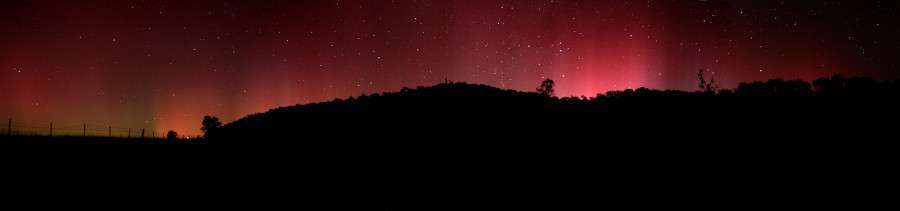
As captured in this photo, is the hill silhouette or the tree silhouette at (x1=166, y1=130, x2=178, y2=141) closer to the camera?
the hill silhouette

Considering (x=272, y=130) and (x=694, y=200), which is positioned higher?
(x=272, y=130)

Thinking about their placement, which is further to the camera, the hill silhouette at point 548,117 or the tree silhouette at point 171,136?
the tree silhouette at point 171,136

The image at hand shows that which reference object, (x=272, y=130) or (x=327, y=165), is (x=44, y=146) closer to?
(x=272, y=130)

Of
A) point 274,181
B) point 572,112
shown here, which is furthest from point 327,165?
point 572,112

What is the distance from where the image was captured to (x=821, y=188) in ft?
42.1

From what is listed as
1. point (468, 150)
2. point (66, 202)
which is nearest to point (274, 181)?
point (66, 202)

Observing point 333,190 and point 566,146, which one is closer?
point 333,190

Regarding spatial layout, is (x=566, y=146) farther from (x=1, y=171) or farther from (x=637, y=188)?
(x=1, y=171)

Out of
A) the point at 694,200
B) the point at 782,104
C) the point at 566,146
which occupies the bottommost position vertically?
the point at 694,200

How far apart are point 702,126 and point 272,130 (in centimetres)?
1761

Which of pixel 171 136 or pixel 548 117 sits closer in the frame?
pixel 548 117

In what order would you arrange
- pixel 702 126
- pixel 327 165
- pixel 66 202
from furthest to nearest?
pixel 702 126
pixel 327 165
pixel 66 202

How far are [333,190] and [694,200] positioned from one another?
352 inches

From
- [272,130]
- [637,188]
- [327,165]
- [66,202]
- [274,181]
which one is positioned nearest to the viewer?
[66,202]
